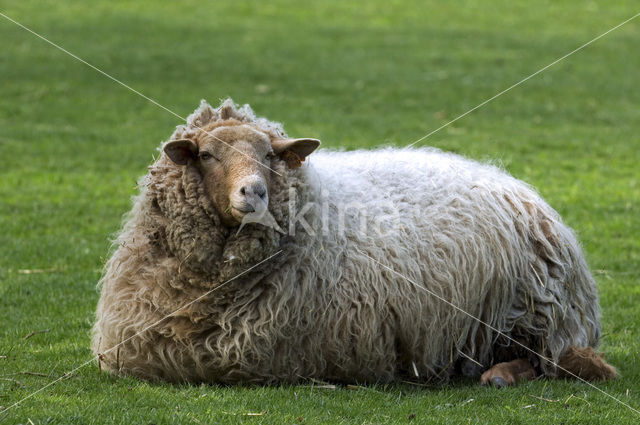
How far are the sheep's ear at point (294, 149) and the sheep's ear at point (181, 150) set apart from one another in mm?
431

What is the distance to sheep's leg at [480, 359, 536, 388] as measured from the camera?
5438 mm

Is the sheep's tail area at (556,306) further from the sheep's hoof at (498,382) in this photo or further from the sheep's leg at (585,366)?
the sheep's hoof at (498,382)

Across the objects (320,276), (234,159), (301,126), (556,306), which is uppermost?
(301,126)

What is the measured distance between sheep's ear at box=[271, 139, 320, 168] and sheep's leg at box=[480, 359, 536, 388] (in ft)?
5.24

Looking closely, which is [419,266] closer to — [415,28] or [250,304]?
[250,304]

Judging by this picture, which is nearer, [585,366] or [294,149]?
[294,149]

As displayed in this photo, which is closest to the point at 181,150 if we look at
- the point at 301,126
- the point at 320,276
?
the point at 320,276

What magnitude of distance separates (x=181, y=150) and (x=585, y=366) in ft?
8.56

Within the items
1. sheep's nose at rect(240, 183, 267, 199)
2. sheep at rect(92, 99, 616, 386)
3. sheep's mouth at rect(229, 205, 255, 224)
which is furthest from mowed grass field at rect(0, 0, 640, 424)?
sheep's nose at rect(240, 183, 267, 199)

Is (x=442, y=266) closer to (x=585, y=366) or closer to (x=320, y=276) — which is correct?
(x=320, y=276)

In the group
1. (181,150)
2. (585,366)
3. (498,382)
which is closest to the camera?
(181,150)

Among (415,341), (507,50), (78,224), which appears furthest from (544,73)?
(415,341)

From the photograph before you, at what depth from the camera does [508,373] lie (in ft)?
18.1

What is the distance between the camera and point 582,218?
10148 millimetres
